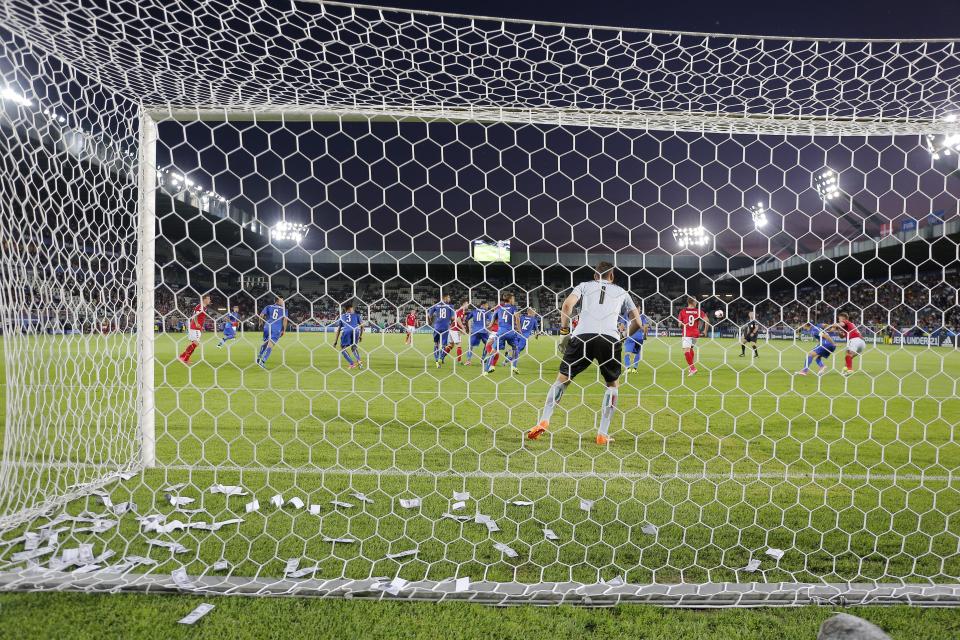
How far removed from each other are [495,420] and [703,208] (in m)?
3.22

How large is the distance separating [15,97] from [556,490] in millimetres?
3722

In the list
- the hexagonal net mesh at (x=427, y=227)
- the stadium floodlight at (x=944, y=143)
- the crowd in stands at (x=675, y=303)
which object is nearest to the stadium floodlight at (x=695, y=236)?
the hexagonal net mesh at (x=427, y=227)

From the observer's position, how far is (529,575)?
2.43m

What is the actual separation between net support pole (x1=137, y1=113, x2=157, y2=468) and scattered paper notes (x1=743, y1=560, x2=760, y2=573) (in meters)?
3.51

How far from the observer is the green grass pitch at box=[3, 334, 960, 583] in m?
2.55

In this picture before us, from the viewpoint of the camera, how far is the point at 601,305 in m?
4.65

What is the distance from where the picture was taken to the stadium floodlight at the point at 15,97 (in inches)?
111

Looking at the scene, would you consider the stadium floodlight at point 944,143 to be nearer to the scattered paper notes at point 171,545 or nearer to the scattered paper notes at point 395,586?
the scattered paper notes at point 395,586

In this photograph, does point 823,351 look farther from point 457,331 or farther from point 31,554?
point 31,554

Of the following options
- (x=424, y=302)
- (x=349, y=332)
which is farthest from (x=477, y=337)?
(x=424, y=302)

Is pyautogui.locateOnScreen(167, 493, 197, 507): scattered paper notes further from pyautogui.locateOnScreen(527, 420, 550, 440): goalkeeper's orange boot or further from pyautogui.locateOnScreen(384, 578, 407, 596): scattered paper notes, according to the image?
pyautogui.locateOnScreen(527, 420, 550, 440): goalkeeper's orange boot

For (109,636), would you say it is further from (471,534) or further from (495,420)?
(495,420)

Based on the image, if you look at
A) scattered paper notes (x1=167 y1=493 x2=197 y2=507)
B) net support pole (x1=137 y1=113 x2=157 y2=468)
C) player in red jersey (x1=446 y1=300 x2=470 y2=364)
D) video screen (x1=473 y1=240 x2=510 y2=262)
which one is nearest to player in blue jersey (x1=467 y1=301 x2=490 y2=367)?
player in red jersey (x1=446 y1=300 x2=470 y2=364)

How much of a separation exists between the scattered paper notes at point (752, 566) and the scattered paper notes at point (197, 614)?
2.26 m
